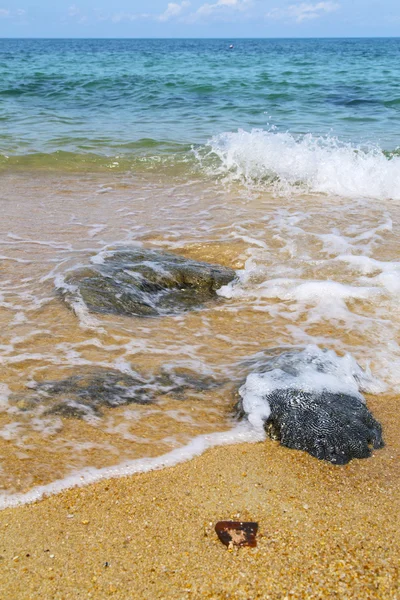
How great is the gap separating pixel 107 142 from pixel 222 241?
5716mm

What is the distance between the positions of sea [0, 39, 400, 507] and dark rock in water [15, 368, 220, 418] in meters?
0.03

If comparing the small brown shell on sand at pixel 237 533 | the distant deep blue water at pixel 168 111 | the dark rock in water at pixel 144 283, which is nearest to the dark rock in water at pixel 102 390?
the dark rock in water at pixel 144 283

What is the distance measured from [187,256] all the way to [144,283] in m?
1.02

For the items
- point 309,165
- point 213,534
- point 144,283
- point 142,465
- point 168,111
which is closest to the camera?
point 213,534

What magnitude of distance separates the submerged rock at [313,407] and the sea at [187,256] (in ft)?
0.36

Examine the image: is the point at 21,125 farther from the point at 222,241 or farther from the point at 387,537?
the point at 387,537

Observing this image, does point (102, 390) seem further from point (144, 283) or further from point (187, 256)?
point (187, 256)

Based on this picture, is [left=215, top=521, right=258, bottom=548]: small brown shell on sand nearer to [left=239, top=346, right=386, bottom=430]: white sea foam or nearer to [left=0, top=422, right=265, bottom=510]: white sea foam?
[left=0, top=422, right=265, bottom=510]: white sea foam

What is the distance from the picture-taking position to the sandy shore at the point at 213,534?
1.95 metres

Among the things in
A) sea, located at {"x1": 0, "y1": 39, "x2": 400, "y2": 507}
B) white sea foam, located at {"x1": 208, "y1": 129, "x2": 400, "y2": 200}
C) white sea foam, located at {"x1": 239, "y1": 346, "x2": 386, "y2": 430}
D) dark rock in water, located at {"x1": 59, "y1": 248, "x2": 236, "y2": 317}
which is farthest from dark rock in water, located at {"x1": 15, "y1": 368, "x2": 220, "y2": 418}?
white sea foam, located at {"x1": 208, "y1": 129, "x2": 400, "y2": 200}

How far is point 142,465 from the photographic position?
8.47ft

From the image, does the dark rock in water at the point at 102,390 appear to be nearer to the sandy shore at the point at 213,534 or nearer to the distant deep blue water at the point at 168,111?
the sandy shore at the point at 213,534

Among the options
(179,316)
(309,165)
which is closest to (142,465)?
(179,316)

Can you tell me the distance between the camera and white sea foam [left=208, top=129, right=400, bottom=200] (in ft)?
26.0
